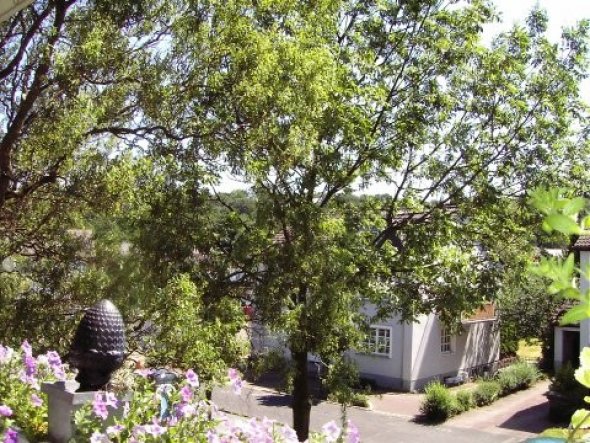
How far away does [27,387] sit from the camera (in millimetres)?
3436

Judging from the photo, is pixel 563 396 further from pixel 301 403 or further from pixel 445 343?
pixel 301 403

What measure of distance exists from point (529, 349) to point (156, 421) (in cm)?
3181

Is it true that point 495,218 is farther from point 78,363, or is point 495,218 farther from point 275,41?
point 78,363

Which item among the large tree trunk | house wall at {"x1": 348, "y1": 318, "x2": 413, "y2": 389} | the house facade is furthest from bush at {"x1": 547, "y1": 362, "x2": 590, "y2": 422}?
the large tree trunk

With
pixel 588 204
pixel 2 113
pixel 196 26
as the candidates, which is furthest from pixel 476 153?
pixel 588 204

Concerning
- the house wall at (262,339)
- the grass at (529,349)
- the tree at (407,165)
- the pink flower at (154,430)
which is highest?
the tree at (407,165)

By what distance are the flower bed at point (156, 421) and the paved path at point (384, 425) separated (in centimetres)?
1276

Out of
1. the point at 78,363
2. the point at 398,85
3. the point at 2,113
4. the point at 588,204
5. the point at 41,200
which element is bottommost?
the point at 78,363

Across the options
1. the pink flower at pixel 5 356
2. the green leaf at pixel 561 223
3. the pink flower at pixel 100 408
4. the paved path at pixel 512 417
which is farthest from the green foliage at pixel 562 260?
the paved path at pixel 512 417

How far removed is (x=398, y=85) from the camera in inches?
443

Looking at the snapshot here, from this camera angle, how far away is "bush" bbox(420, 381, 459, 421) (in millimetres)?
18734

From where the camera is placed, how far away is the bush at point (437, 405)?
61.5ft

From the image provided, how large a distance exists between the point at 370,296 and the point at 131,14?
6.23 m

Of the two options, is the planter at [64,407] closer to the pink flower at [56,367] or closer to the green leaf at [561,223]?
the pink flower at [56,367]
